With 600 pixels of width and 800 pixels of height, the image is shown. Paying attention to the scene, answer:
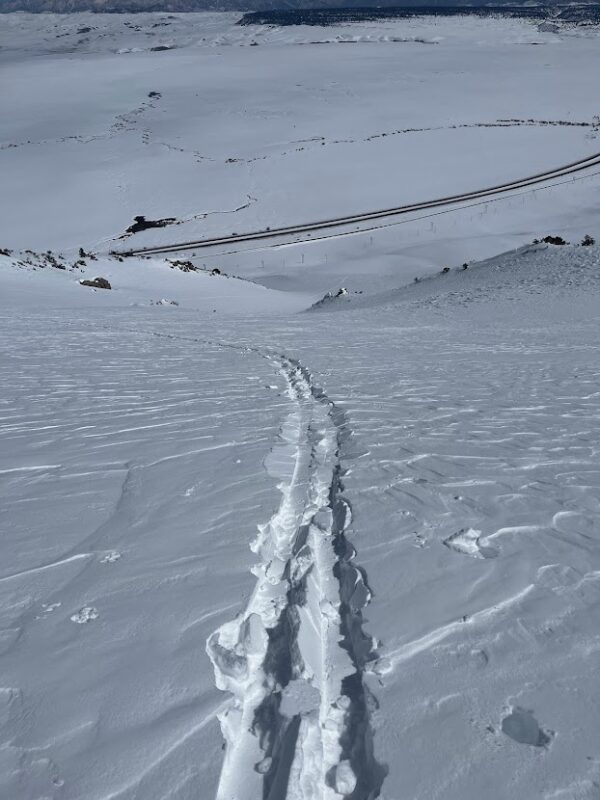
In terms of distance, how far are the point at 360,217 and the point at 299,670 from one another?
36338mm

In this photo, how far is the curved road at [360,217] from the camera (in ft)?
107

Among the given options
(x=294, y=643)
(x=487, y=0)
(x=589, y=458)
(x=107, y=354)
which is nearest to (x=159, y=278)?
(x=107, y=354)

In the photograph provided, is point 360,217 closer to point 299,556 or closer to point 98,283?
→ point 98,283

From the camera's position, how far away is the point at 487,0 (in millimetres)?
188125

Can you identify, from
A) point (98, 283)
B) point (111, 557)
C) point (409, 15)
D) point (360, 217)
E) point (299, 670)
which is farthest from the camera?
point (409, 15)

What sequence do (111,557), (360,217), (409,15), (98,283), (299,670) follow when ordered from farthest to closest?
(409,15)
(360,217)
(98,283)
(111,557)
(299,670)

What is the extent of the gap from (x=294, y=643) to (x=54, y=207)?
4088 centimetres

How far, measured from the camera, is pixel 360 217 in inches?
1431

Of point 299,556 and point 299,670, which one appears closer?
point 299,670

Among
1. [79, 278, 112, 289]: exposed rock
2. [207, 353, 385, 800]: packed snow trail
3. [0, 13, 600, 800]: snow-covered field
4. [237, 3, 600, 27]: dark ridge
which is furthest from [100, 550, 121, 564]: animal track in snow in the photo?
[237, 3, 600, 27]: dark ridge

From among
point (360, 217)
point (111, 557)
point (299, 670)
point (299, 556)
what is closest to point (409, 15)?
point (360, 217)

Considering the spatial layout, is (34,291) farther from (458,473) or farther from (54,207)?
(54,207)

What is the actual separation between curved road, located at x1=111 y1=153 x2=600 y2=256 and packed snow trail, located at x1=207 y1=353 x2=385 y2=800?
29272 millimetres

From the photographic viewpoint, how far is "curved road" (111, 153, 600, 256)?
1289 inches
